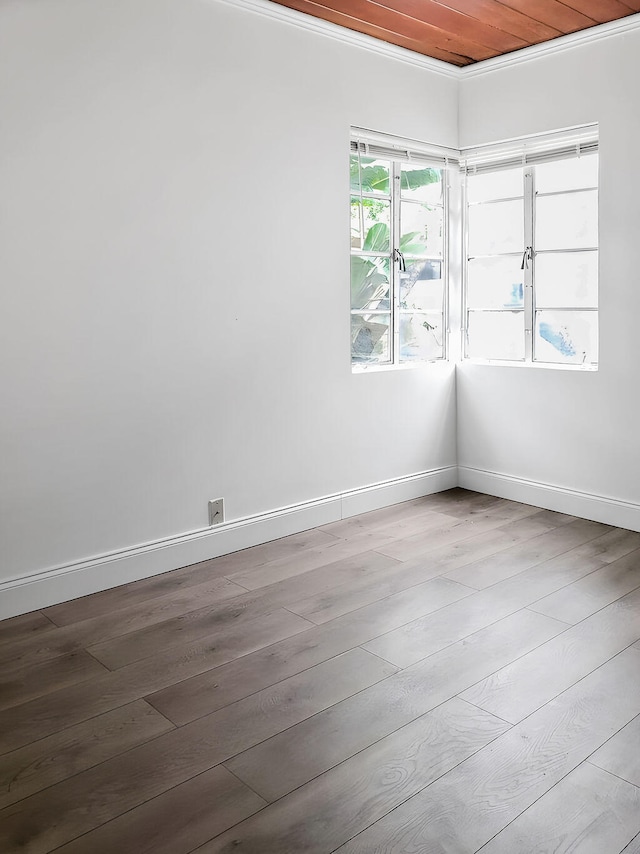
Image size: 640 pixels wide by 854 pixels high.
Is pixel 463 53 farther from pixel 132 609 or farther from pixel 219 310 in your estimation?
pixel 132 609

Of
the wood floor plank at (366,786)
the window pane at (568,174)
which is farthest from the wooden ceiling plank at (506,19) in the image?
the wood floor plank at (366,786)

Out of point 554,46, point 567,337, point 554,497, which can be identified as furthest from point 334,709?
point 554,46

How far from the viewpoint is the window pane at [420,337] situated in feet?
14.8

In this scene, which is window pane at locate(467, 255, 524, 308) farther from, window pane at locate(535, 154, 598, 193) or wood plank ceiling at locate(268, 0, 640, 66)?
wood plank ceiling at locate(268, 0, 640, 66)

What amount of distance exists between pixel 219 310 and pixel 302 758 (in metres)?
2.09

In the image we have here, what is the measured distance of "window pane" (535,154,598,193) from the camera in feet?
13.2

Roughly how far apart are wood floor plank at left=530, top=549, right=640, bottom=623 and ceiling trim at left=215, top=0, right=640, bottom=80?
8.64 feet

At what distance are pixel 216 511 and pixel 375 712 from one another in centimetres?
155

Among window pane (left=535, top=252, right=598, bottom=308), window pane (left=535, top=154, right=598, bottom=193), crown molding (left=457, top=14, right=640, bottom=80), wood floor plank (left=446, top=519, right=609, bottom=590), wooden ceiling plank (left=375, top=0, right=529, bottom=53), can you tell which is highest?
wooden ceiling plank (left=375, top=0, right=529, bottom=53)

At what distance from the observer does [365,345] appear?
4293 millimetres

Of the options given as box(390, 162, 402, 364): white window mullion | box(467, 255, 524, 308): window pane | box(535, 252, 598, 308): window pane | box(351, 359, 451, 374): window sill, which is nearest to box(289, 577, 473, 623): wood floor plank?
box(351, 359, 451, 374): window sill

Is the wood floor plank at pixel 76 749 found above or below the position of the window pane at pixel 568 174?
below

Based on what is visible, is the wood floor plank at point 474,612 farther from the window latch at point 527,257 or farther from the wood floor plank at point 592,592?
the window latch at point 527,257

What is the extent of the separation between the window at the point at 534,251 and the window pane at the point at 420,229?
0.72ft
